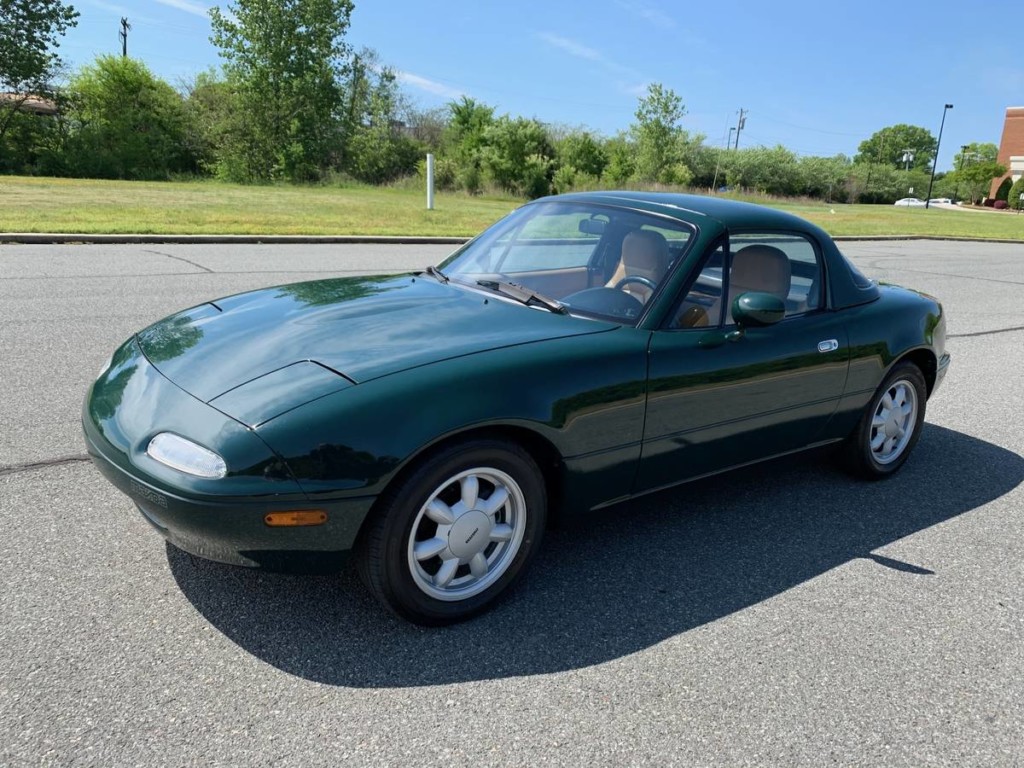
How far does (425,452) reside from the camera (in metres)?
2.52

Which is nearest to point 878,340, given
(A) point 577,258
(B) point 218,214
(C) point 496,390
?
(A) point 577,258

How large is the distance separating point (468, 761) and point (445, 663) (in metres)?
0.45

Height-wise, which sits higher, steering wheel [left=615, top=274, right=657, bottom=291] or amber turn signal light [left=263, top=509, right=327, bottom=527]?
steering wheel [left=615, top=274, right=657, bottom=291]

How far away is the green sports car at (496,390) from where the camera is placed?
2.39 meters

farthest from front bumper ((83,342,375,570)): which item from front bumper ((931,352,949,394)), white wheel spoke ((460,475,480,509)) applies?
front bumper ((931,352,949,394))

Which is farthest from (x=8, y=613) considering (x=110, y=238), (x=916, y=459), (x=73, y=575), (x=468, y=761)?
(x=110, y=238)

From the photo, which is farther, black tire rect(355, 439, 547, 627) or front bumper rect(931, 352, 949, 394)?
front bumper rect(931, 352, 949, 394)

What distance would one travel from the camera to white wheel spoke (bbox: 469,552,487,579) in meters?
2.76

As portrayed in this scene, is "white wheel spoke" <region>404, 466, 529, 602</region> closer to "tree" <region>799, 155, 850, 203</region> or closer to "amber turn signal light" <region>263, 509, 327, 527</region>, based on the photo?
"amber turn signal light" <region>263, 509, 327, 527</region>

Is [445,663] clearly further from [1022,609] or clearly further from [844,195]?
[844,195]

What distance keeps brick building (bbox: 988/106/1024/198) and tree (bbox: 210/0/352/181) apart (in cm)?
7775

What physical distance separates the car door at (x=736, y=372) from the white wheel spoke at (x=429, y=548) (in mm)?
906

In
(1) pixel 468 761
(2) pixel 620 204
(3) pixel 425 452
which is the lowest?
(1) pixel 468 761

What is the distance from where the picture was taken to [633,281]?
11.4 feet
